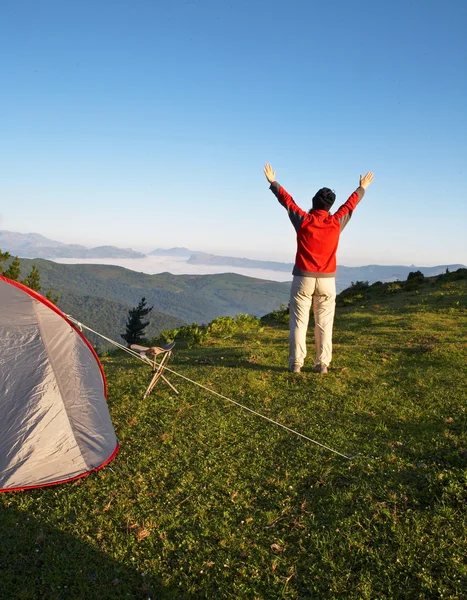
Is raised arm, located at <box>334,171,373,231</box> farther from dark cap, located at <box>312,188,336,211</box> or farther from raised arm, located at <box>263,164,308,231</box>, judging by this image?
raised arm, located at <box>263,164,308,231</box>

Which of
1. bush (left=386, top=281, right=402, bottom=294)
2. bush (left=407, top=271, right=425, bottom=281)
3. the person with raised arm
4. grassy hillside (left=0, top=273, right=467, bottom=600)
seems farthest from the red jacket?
bush (left=407, top=271, right=425, bottom=281)

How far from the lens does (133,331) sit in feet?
225

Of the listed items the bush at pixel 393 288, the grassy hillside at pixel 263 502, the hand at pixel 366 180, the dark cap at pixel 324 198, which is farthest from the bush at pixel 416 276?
the dark cap at pixel 324 198

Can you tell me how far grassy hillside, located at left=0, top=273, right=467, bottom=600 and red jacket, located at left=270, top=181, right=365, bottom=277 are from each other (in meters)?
2.20

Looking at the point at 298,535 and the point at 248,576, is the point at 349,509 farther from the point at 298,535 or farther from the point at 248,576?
the point at 248,576

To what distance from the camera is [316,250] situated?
8008 millimetres

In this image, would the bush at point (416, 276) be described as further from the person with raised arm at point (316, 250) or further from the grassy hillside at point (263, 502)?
the person with raised arm at point (316, 250)

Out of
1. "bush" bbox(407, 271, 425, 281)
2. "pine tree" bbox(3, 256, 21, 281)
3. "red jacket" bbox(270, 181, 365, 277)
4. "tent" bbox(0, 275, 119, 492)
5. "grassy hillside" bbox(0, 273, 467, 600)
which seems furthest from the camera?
"pine tree" bbox(3, 256, 21, 281)

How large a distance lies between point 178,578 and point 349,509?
72.3 inches

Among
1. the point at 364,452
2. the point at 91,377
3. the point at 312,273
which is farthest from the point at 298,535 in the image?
the point at 312,273

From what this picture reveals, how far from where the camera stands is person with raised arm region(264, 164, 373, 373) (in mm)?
7949

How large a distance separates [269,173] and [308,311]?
8.90 feet

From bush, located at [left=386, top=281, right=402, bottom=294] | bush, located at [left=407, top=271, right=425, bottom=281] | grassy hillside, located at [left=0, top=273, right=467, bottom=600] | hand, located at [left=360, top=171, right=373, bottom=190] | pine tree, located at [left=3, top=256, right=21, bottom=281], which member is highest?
hand, located at [left=360, top=171, right=373, bottom=190]

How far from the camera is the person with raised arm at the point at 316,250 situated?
7.95 m
